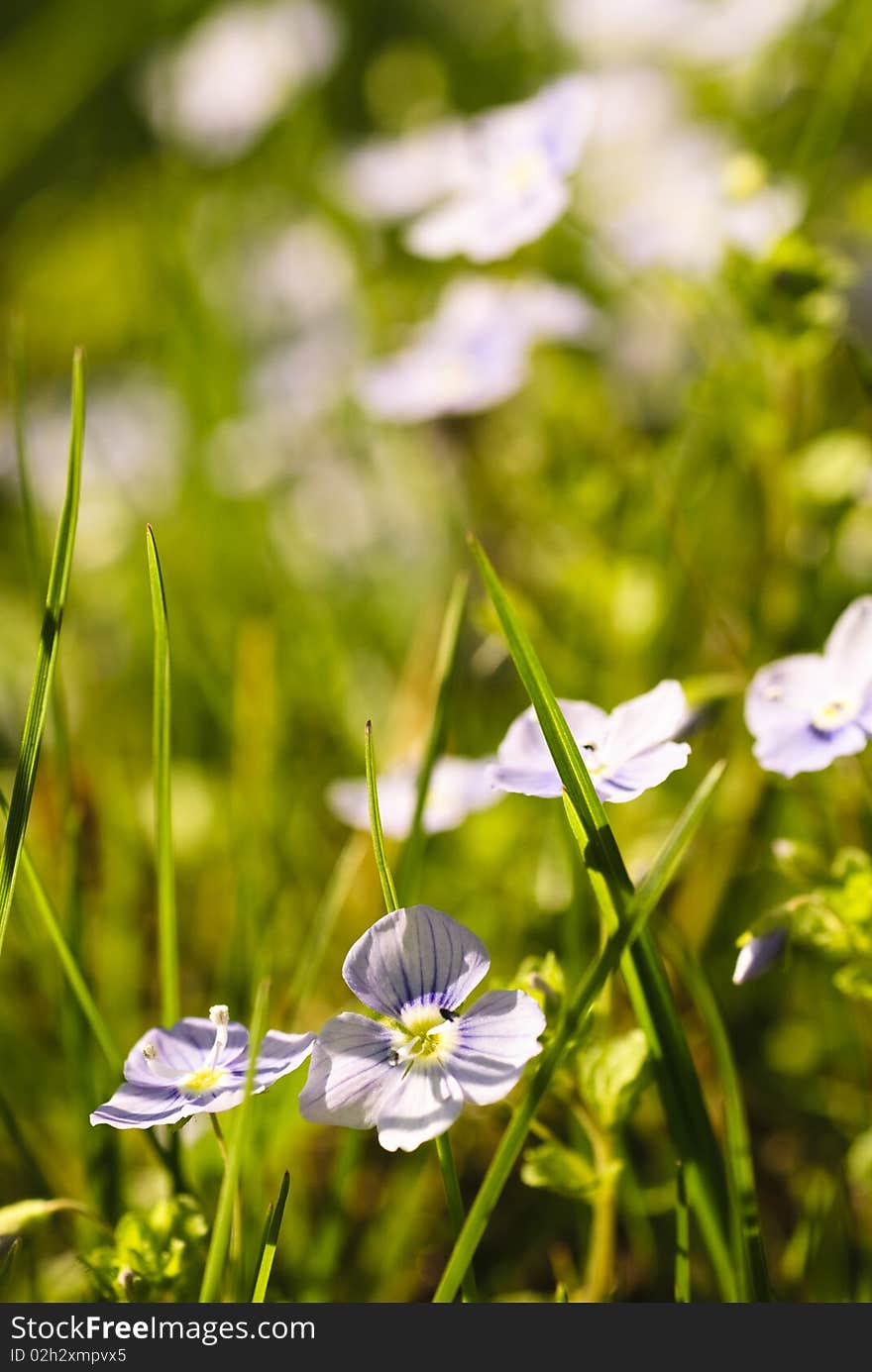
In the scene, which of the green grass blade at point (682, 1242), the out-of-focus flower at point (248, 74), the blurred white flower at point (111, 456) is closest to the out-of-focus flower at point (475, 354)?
the blurred white flower at point (111, 456)

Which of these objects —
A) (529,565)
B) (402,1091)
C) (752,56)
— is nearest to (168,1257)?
(402,1091)

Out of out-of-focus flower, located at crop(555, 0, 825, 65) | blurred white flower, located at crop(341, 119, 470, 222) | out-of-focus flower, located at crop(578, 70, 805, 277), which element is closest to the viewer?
out-of-focus flower, located at crop(578, 70, 805, 277)

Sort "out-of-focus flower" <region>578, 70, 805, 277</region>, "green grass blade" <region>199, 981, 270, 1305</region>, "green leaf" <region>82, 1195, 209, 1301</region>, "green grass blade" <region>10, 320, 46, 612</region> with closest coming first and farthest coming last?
"green grass blade" <region>199, 981, 270, 1305</region>
"green leaf" <region>82, 1195, 209, 1301</region>
"green grass blade" <region>10, 320, 46, 612</region>
"out-of-focus flower" <region>578, 70, 805, 277</region>

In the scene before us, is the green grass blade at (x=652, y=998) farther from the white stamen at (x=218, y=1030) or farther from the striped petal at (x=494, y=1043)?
the white stamen at (x=218, y=1030)

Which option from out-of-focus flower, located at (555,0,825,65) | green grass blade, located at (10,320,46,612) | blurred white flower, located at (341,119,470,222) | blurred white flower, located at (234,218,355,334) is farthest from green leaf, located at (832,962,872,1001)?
blurred white flower, located at (234,218,355,334)

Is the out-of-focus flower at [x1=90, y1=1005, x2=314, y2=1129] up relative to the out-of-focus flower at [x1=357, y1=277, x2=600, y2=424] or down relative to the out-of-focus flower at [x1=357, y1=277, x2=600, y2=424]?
down

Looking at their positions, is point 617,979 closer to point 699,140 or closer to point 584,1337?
point 584,1337

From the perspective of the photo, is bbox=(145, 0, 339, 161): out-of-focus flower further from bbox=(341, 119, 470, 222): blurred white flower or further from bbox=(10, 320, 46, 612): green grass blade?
bbox=(10, 320, 46, 612): green grass blade
